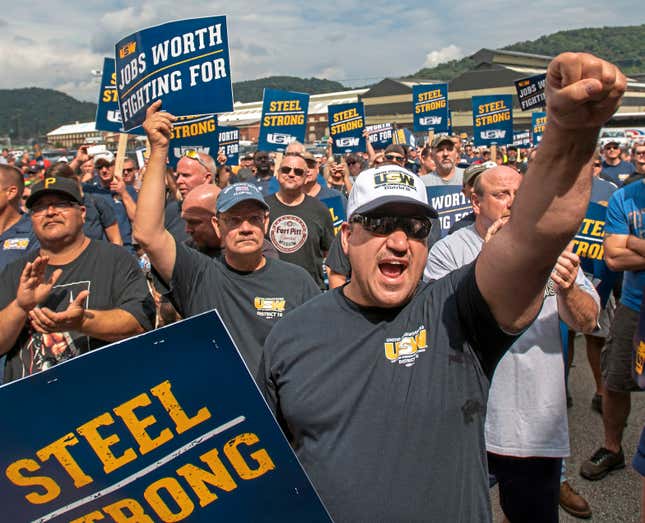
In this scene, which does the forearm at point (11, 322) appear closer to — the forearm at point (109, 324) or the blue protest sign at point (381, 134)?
the forearm at point (109, 324)

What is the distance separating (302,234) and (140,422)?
148 inches

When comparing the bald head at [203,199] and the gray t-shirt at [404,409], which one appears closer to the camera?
the gray t-shirt at [404,409]

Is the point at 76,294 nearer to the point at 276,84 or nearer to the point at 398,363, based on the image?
the point at 398,363

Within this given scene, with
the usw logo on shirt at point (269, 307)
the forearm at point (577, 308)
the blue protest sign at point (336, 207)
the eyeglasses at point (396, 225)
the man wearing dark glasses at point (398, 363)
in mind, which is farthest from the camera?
the blue protest sign at point (336, 207)

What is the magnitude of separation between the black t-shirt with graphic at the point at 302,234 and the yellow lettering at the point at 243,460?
3482 mm

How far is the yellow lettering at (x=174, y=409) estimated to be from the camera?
1304 millimetres

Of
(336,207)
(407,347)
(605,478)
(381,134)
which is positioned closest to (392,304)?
(407,347)

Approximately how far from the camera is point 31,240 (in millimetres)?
4156

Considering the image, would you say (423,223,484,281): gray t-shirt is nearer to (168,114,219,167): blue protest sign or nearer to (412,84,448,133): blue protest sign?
(168,114,219,167): blue protest sign

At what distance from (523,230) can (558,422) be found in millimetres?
1891

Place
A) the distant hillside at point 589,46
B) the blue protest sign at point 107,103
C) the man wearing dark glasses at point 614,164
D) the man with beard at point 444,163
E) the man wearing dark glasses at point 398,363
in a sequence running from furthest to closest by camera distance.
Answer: the distant hillside at point 589,46 → the man wearing dark glasses at point 614,164 → the blue protest sign at point 107,103 → the man with beard at point 444,163 → the man wearing dark glasses at point 398,363

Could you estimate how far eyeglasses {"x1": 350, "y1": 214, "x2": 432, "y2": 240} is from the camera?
1.74 meters

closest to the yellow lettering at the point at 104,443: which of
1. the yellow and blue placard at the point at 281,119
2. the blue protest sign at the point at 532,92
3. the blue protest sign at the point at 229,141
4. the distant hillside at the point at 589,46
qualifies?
the blue protest sign at the point at 532,92

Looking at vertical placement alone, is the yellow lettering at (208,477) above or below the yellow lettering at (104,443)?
below
